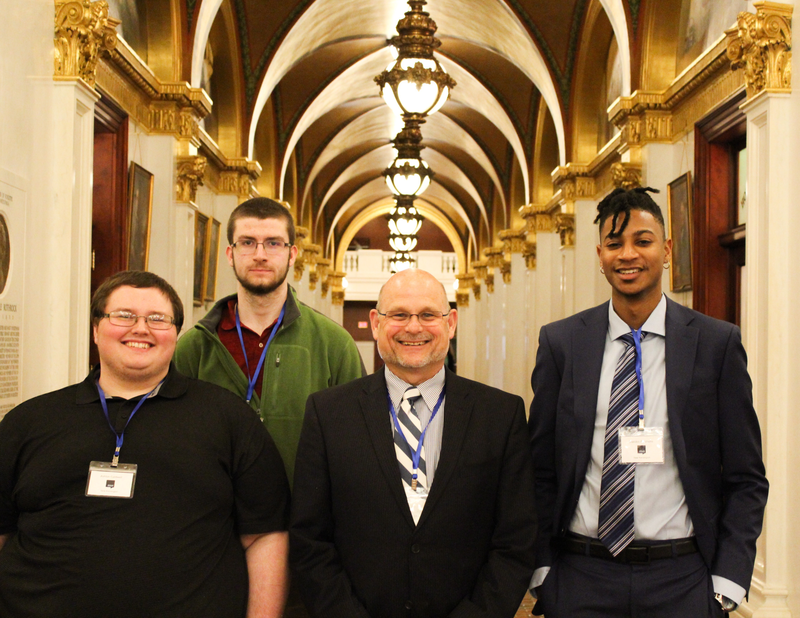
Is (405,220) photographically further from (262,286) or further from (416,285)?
(416,285)

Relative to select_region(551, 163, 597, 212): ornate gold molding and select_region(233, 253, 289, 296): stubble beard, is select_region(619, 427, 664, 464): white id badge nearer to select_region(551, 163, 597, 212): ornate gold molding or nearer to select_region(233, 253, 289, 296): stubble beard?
select_region(233, 253, 289, 296): stubble beard

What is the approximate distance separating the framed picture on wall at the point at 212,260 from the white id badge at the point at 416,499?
721cm

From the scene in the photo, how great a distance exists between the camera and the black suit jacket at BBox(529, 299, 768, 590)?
2.45 m

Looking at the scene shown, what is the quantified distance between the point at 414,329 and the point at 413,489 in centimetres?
Answer: 48

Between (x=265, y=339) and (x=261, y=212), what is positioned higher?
(x=261, y=212)

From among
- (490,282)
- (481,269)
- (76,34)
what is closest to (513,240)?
(490,282)

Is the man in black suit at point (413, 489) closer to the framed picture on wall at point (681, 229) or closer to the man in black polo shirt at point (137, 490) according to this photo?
the man in black polo shirt at point (137, 490)

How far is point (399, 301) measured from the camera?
248cm

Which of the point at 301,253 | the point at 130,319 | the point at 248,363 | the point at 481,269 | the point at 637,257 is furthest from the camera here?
the point at 481,269

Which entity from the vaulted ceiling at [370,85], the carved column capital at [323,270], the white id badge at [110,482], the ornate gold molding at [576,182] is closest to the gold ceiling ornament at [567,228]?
the ornate gold molding at [576,182]

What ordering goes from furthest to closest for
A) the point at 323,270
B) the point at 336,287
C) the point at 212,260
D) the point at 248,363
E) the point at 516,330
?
the point at 336,287, the point at 323,270, the point at 516,330, the point at 212,260, the point at 248,363

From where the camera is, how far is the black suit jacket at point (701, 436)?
2453 millimetres

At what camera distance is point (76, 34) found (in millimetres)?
4746

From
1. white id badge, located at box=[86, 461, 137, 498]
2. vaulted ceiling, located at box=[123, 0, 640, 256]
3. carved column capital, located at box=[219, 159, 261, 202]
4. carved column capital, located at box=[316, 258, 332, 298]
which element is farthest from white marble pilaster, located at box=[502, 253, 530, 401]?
white id badge, located at box=[86, 461, 137, 498]
